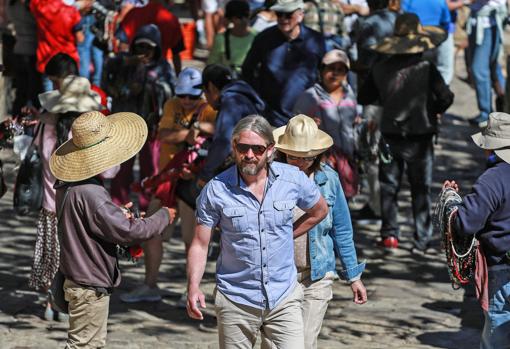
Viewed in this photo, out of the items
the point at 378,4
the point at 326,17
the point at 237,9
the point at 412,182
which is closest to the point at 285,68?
the point at 412,182

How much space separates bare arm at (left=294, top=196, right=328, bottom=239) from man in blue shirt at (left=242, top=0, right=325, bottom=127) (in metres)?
3.50

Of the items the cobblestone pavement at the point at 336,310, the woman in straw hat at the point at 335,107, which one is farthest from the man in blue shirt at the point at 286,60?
the cobblestone pavement at the point at 336,310

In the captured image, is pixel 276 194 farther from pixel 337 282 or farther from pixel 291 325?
pixel 337 282

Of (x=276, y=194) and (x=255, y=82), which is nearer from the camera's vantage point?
(x=276, y=194)

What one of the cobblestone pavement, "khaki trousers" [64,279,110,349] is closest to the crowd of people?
"khaki trousers" [64,279,110,349]

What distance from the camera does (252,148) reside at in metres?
6.54

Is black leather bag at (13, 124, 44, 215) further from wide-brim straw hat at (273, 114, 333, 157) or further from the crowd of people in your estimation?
wide-brim straw hat at (273, 114, 333, 157)

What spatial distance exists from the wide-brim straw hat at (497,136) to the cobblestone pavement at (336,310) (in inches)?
80.6

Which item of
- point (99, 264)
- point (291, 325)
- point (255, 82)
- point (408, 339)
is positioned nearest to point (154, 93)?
point (255, 82)

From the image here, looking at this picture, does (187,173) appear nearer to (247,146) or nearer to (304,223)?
(304,223)

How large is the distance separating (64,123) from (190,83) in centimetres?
123

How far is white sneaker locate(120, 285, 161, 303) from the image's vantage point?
32.5 ft

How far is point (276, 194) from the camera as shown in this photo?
21.7 feet

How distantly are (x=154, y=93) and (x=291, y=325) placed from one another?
4.53 metres
